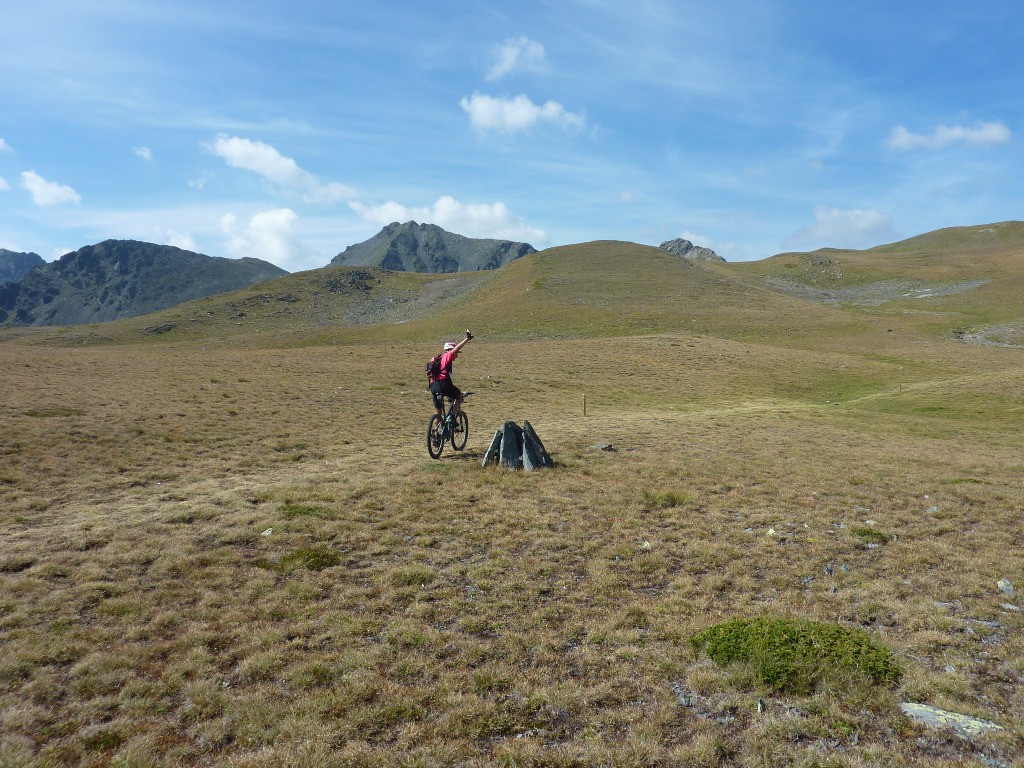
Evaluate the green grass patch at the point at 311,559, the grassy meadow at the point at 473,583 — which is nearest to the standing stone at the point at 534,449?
the grassy meadow at the point at 473,583

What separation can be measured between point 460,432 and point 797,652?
544 inches

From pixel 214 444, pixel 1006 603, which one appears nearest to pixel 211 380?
pixel 214 444

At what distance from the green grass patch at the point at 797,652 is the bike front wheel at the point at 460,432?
1257 centimetres

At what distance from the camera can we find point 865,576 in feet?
33.6

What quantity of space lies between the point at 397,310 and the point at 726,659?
407 feet

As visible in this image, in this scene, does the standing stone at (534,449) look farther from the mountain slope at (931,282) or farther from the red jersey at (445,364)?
the mountain slope at (931,282)

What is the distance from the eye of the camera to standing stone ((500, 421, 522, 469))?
58.0 feet

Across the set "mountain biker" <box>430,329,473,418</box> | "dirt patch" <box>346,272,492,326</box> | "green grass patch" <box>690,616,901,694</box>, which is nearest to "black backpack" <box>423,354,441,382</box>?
"mountain biker" <box>430,329,473,418</box>

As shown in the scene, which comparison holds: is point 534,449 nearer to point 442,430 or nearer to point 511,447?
point 511,447

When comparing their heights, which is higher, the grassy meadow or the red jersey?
the red jersey

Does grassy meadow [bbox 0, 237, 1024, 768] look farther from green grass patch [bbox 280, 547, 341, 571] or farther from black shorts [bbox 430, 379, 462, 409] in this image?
black shorts [bbox 430, 379, 462, 409]

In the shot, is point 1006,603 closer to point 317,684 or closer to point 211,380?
point 317,684

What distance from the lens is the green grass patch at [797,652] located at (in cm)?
689

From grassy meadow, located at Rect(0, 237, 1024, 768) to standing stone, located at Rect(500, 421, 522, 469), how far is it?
0.54m
